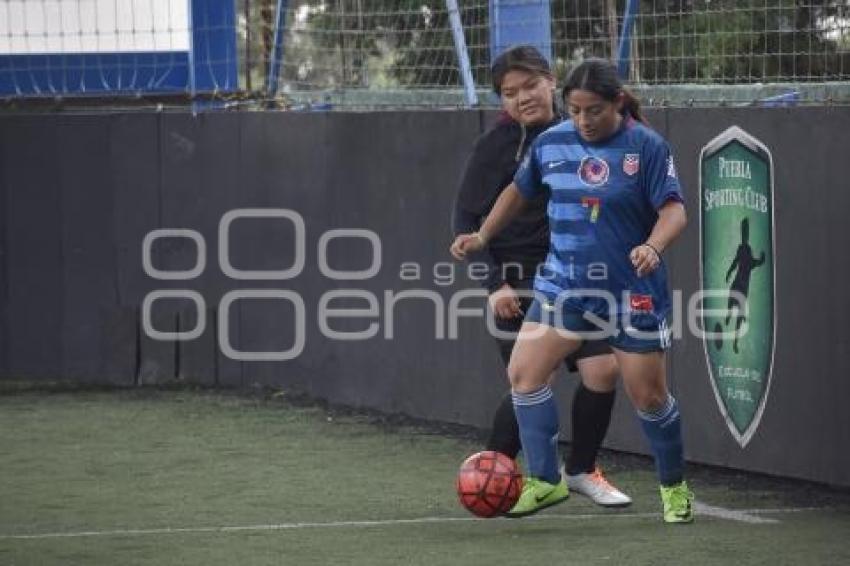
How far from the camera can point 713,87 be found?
9945 mm

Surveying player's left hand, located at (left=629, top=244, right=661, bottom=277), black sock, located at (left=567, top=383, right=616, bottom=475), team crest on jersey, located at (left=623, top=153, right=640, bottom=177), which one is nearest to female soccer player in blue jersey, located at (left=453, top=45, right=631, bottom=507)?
black sock, located at (left=567, top=383, right=616, bottom=475)

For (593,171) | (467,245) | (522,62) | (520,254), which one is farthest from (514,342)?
(522,62)

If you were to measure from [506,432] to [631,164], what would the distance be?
1.35 meters

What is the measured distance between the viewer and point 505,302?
7984 mm

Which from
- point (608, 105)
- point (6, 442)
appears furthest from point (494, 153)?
point (6, 442)

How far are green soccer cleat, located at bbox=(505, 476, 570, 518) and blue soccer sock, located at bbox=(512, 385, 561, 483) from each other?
2cm

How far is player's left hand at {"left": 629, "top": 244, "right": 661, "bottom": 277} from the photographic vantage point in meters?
7.11

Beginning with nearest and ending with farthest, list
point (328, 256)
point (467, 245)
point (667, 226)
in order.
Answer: point (667, 226) < point (467, 245) < point (328, 256)

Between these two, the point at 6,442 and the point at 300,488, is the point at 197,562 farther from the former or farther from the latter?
the point at 6,442

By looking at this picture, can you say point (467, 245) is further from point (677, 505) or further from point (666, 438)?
point (677, 505)

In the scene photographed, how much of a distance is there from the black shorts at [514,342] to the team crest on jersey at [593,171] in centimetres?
68

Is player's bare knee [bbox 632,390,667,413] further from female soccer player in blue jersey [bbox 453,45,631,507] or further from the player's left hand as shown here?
the player's left hand

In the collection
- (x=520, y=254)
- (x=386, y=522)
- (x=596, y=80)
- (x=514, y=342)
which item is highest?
(x=596, y=80)

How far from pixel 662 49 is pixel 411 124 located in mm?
1734
